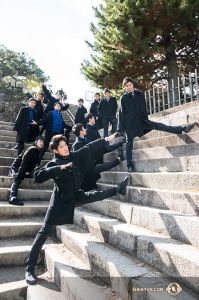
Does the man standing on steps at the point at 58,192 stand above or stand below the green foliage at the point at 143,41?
below

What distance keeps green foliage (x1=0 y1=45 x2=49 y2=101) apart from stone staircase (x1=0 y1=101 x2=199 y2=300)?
13.8 meters

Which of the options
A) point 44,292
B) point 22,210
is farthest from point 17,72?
point 44,292

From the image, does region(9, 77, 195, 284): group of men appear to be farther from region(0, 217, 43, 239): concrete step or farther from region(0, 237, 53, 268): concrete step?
region(0, 217, 43, 239): concrete step

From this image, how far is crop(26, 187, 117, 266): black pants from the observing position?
9.33ft

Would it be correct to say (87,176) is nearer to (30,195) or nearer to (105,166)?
(105,166)

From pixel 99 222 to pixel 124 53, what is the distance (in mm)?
7907

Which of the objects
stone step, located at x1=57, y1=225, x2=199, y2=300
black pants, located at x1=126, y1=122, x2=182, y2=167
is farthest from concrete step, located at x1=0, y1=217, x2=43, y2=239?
black pants, located at x1=126, y1=122, x2=182, y2=167

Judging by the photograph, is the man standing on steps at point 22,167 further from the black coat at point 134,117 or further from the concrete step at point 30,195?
the black coat at point 134,117

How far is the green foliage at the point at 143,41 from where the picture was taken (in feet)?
27.8

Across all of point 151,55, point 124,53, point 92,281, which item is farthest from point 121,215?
point 151,55

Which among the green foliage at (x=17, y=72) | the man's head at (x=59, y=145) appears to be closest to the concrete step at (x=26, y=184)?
the man's head at (x=59, y=145)

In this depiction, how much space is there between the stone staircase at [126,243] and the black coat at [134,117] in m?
0.51

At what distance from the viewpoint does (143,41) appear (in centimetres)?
866

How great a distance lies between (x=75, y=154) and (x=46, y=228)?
3.52ft
